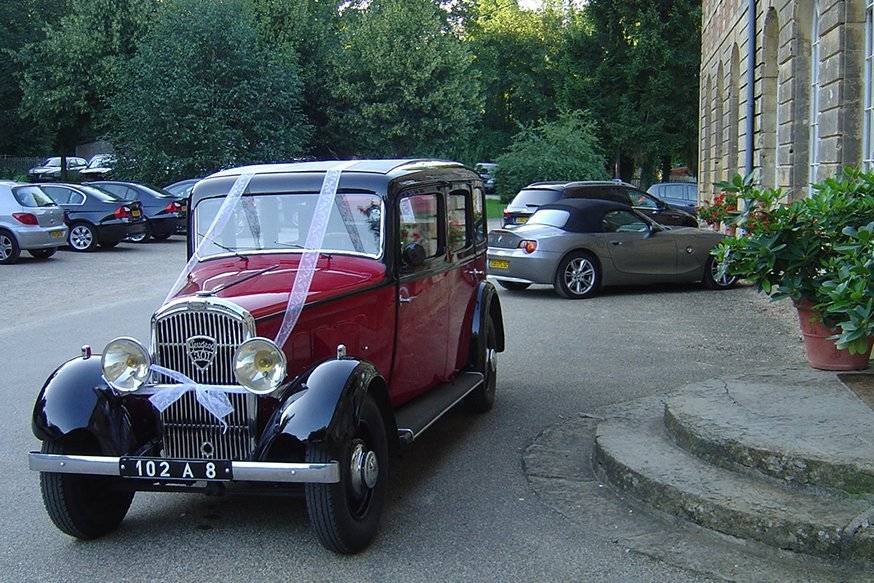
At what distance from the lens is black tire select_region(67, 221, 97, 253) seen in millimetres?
22672

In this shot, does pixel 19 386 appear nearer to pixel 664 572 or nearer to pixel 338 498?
pixel 338 498

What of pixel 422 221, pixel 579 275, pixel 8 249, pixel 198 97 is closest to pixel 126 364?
pixel 422 221

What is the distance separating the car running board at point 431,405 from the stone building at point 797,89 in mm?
5325

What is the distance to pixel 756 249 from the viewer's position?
24.5 ft

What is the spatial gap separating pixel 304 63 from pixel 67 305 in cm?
2999

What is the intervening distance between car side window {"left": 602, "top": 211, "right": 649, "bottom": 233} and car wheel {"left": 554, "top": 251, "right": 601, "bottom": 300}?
1.88 ft

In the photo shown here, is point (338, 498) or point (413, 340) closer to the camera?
point (338, 498)

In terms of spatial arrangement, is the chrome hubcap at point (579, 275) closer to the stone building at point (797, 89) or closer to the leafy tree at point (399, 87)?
the stone building at point (797, 89)

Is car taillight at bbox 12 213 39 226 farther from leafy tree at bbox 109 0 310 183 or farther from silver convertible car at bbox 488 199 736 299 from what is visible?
leafy tree at bbox 109 0 310 183

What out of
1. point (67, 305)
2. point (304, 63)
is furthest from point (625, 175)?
point (67, 305)

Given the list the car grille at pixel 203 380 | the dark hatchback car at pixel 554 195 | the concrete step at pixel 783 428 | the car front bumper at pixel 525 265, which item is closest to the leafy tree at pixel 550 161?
the dark hatchback car at pixel 554 195

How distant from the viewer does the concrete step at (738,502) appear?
4.77 metres

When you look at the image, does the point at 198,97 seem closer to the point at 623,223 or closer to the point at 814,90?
the point at 623,223

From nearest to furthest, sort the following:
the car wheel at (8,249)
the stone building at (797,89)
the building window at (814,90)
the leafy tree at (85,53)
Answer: the stone building at (797,89)
the building window at (814,90)
the car wheel at (8,249)
the leafy tree at (85,53)
